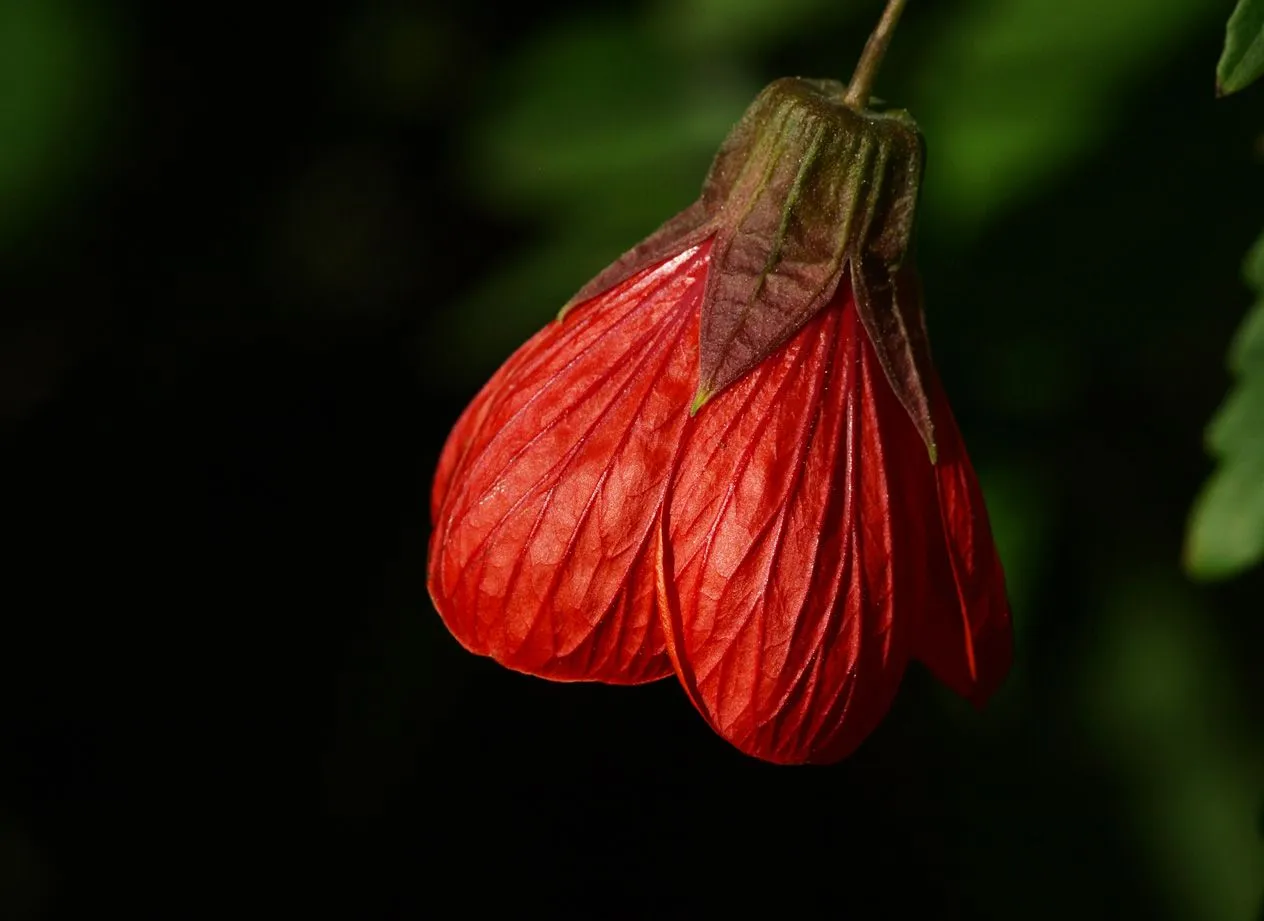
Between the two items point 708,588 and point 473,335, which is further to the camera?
point 473,335

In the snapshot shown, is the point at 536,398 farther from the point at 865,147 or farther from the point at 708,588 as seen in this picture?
the point at 865,147

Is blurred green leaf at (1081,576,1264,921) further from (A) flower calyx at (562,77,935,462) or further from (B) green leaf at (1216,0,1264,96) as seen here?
(B) green leaf at (1216,0,1264,96)

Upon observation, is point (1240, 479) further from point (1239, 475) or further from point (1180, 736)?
point (1180, 736)

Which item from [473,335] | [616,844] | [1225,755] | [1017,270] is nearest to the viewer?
[1017,270]

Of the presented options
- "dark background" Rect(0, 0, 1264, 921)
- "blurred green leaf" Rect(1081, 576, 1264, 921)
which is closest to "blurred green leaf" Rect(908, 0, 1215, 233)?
"dark background" Rect(0, 0, 1264, 921)

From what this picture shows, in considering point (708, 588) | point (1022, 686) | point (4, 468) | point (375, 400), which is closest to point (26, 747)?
point (4, 468)

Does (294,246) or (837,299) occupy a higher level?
(294,246)

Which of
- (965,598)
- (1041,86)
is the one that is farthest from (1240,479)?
(1041,86)
